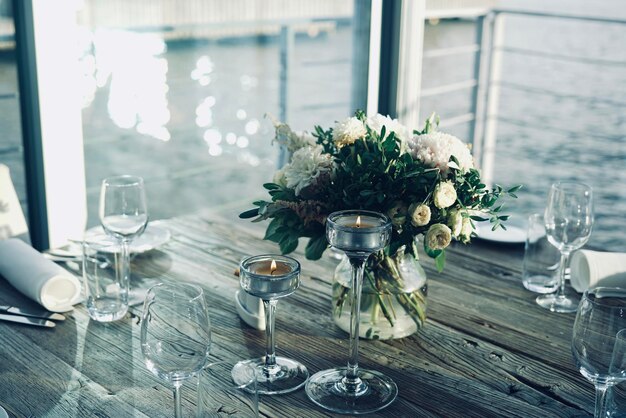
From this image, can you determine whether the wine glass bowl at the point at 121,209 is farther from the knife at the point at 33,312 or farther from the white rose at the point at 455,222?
the white rose at the point at 455,222

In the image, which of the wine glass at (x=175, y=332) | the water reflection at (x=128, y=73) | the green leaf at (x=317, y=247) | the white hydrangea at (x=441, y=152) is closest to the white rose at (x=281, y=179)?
the green leaf at (x=317, y=247)

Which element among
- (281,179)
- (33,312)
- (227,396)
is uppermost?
(281,179)

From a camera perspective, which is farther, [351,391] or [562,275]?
[562,275]

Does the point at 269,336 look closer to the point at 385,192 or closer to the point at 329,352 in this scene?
the point at 329,352

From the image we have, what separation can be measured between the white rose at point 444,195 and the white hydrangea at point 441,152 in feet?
0.15

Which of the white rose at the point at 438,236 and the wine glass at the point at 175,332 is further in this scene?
the white rose at the point at 438,236

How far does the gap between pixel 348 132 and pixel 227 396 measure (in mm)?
498

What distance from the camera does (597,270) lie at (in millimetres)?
1409

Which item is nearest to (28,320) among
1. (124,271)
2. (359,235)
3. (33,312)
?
(33,312)

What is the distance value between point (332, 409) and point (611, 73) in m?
7.51

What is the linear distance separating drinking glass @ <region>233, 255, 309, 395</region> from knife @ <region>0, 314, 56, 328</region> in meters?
0.37

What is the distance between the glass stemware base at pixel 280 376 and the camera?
110 cm

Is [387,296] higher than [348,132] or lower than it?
lower

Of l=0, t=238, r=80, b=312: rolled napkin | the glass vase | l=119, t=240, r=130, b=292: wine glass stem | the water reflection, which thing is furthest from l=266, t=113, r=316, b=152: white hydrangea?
the water reflection
